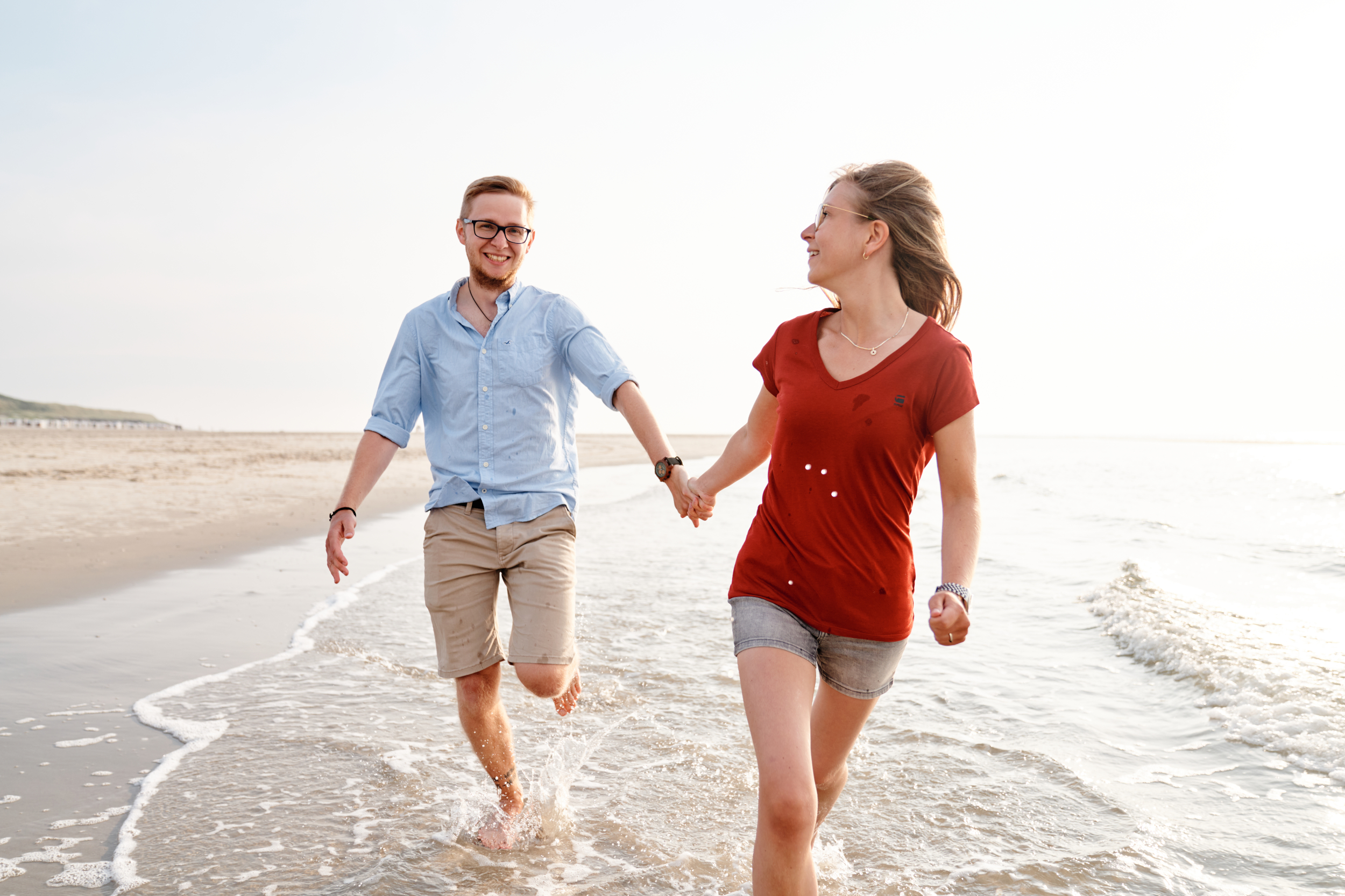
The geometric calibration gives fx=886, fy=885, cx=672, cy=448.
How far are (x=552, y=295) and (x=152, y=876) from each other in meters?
2.78

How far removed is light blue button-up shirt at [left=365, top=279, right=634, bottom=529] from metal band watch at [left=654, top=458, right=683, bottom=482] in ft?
1.11

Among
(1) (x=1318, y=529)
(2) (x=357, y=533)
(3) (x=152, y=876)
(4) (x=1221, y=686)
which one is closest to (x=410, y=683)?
(3) (x=152, y=876)

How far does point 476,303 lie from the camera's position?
372 cm

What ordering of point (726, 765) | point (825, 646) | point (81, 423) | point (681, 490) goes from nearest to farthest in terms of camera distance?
point (825, 646) → point (681, 490) → point (726, 765) → point (81, 423)

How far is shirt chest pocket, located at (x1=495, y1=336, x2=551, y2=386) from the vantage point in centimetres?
357

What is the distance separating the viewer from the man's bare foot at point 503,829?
3.85 metres

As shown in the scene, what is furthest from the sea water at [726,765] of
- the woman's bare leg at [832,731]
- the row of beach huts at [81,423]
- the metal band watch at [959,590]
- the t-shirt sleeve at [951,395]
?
the row of beach huts at [81,423]

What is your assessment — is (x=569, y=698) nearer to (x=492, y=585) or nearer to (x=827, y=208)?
(x=492, y=585)

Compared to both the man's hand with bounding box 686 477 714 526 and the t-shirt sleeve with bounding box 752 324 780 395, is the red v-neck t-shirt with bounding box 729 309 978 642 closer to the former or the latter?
the t-shirt sleeve with bounding box 752 324 780 395

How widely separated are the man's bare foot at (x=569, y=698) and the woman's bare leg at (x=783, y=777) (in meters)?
1.40

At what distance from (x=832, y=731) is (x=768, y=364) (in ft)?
3.94

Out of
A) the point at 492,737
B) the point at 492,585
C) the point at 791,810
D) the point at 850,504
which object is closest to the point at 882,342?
A: the point at 850,504

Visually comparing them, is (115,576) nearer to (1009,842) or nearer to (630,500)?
(1009,842)

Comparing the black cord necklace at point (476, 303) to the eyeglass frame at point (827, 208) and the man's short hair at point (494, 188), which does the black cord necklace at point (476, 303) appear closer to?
the man's short hair at point (494, 188)
